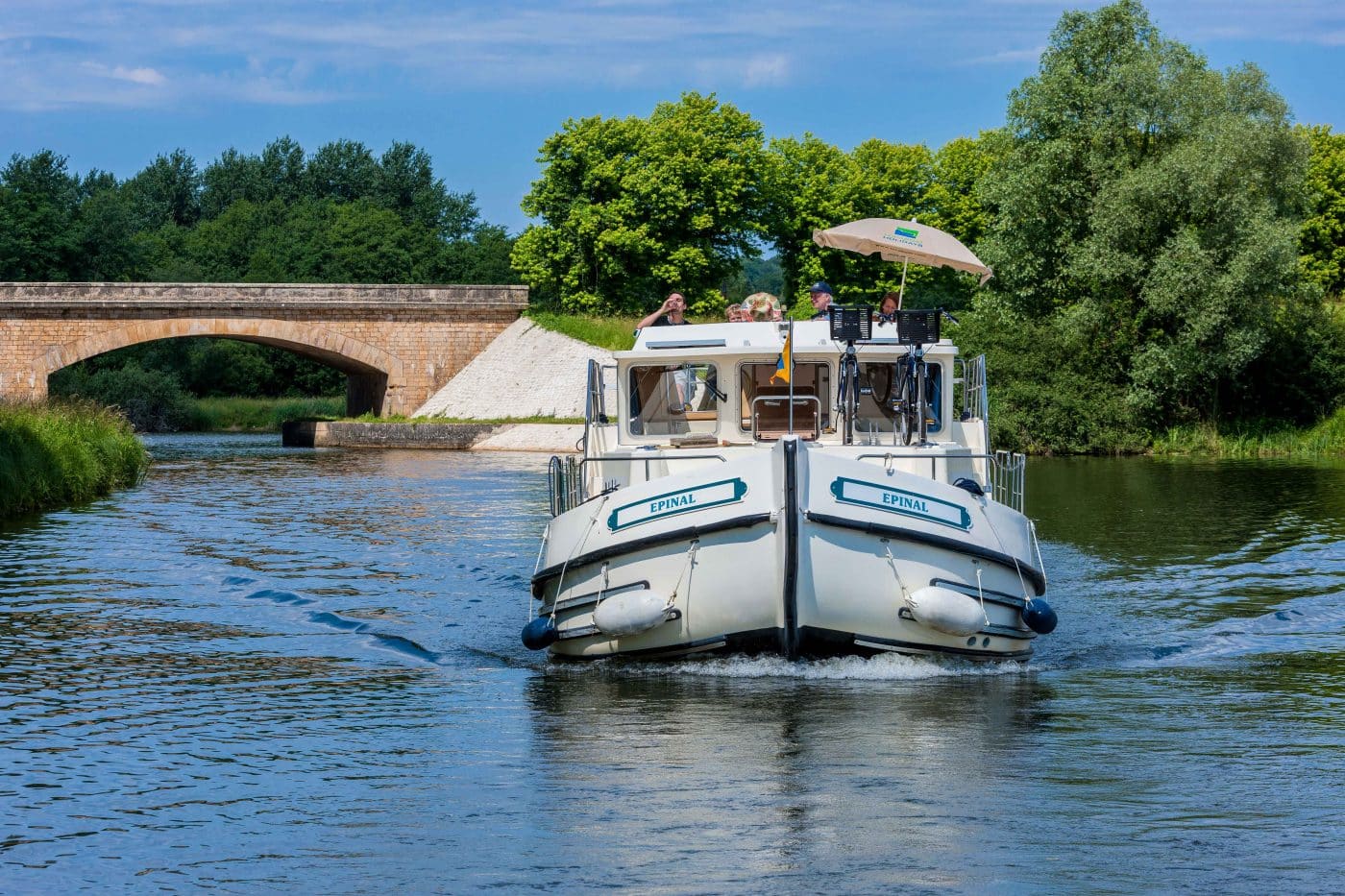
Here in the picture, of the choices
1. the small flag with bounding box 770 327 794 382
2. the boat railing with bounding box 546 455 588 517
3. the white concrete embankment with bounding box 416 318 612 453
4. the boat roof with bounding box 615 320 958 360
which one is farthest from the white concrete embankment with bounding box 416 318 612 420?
the small flag with bounding box 770 327 794 382

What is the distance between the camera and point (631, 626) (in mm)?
11570

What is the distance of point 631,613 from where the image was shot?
11547 millimetres

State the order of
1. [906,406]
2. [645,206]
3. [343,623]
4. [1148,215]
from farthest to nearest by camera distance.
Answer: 1. [645,206]
2. [1148,215]
3. [343,623]
4. [906,406]

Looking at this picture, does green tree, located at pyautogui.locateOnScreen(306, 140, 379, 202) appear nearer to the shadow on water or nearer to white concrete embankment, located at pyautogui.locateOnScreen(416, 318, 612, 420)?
white concrete embankment, located at pyautogui.locateOnScreen(416, 318, 612, 420)

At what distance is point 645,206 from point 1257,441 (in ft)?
100

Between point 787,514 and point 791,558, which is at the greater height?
point 787,514

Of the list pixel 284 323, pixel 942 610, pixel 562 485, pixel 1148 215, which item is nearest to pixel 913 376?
pixel 942 610

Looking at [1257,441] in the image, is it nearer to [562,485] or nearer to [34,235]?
[562,485]

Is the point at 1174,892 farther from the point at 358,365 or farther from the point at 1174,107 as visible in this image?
the point at 358,365

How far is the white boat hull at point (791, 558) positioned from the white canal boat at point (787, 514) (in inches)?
0.5

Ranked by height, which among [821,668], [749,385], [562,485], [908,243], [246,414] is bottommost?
[821,668]

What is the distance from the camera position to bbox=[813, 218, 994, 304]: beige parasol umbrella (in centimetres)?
1466

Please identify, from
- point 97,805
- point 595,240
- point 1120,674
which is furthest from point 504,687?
point 595,240

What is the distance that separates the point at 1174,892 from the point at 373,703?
19.8 feet
